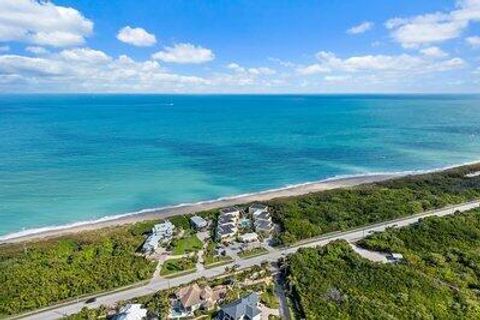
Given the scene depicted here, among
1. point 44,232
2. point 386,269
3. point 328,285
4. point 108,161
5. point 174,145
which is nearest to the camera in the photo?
point 328,285

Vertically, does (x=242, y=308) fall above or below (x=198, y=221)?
above

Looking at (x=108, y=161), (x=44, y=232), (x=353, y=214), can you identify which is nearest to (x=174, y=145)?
(x=108, y=161)

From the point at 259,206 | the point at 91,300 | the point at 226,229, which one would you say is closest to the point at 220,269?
the point at 226,229

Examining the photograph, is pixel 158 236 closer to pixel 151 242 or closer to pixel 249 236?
pixel 151 242

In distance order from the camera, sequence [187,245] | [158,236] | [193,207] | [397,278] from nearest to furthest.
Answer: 1. [397,278]
2. [187,245]
3. [158,236]
4. [193,207]

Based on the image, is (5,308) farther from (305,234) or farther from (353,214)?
(353,214)

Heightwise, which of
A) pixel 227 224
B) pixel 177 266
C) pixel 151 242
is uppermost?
pixel 227 224

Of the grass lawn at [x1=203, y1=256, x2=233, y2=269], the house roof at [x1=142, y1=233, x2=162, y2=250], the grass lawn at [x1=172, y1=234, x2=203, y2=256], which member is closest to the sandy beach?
the house roof at [x1=142, y1=233, x2=162, y2=250]
